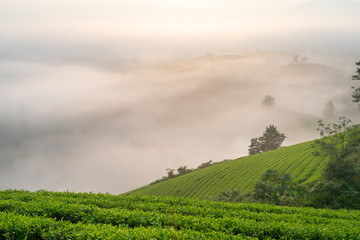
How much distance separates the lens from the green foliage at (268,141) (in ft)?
372

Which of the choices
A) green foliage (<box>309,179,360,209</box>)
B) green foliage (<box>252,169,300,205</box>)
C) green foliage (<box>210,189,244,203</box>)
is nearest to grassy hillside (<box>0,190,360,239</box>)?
green foliage (<box>252,169,300,205</box>)

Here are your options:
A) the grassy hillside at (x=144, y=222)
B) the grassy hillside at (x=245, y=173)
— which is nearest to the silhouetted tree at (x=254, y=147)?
the grassy hillside at (x=245, y=173)

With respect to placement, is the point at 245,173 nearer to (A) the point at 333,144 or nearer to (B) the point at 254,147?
(A) the point at 333,144

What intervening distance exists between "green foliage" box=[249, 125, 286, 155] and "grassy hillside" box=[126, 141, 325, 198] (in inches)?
1497

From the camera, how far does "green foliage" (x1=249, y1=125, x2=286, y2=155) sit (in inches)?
4461

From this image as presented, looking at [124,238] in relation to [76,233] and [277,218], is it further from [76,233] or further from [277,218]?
[277,218]

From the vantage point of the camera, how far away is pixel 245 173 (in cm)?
6438

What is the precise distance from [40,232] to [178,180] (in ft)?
245

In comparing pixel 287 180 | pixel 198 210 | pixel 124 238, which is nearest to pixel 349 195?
pixel 287 180

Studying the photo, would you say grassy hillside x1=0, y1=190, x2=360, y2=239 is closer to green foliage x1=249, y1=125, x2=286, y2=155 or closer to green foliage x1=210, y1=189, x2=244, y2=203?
green foliage x1=210, y1=189, x2=244, y2=203

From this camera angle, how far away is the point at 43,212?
35.1 ft

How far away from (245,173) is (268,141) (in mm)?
53643

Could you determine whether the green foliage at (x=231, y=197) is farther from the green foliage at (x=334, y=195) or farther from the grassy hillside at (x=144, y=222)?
the grassy hillside at (x=144, y=222)

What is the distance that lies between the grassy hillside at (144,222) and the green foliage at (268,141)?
100687 mm
